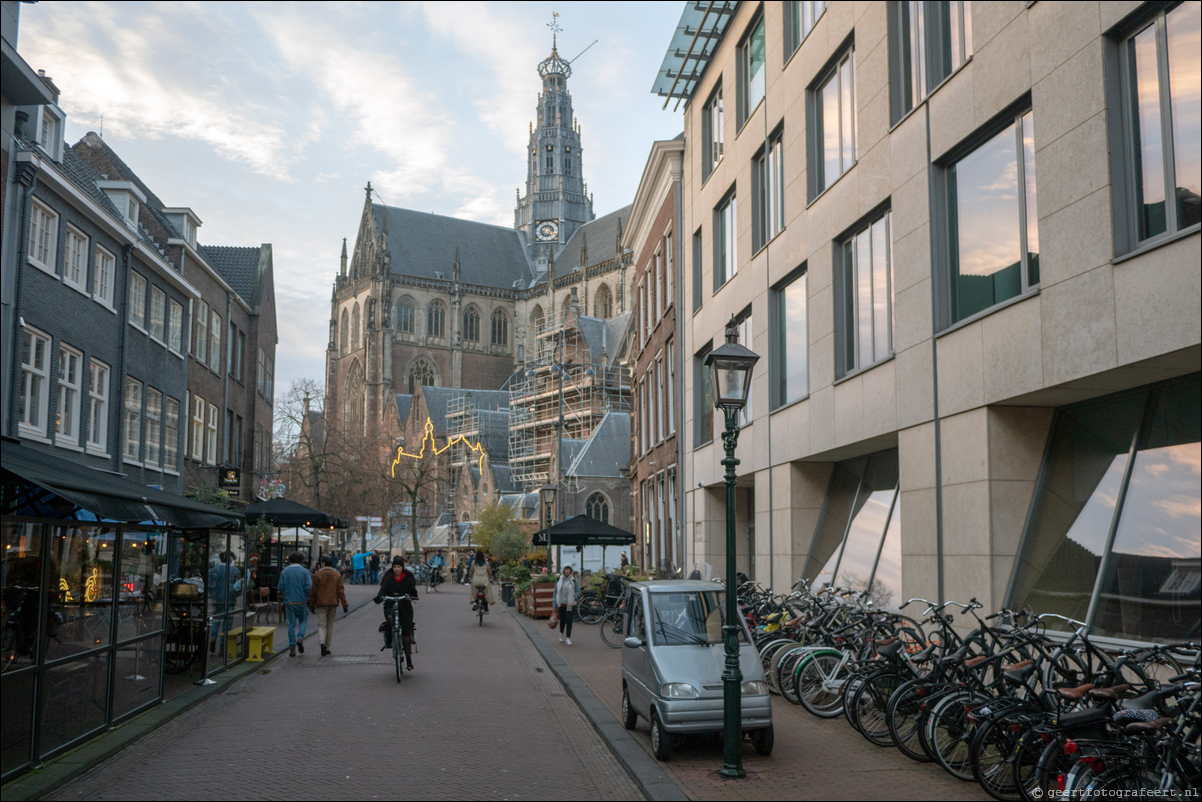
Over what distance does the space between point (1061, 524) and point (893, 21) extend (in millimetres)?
7333

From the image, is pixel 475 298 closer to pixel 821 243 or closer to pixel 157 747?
pixel 821 243

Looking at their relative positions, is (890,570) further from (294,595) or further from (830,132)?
(294,595)

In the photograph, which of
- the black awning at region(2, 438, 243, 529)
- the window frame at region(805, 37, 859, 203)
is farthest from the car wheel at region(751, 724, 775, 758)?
the window frame at region(805, 37, 859, 203)

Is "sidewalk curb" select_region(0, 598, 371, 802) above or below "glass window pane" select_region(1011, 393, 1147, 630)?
below

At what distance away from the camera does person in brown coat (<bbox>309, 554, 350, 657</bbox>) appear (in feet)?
57.4

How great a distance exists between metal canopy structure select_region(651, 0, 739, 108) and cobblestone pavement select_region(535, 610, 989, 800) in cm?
1573

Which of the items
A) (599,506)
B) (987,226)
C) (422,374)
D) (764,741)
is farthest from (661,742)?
(422,374)

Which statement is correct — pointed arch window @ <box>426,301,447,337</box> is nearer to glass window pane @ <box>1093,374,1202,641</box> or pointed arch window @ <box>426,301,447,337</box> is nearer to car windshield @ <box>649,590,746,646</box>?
car windshield @ <box>649,590,746,646</box>

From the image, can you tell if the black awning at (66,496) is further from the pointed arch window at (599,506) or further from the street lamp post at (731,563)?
the pointed arch window at (599,506)

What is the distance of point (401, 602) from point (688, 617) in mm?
6238

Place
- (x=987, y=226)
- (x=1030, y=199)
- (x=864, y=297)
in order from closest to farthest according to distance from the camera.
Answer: (x=1030, y=199) < (x=987, y=226) < (x=864, y=297)

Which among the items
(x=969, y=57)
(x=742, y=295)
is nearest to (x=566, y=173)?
(x=742, y=295)

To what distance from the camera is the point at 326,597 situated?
17.6 metres

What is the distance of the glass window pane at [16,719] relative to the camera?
25.0 feet
